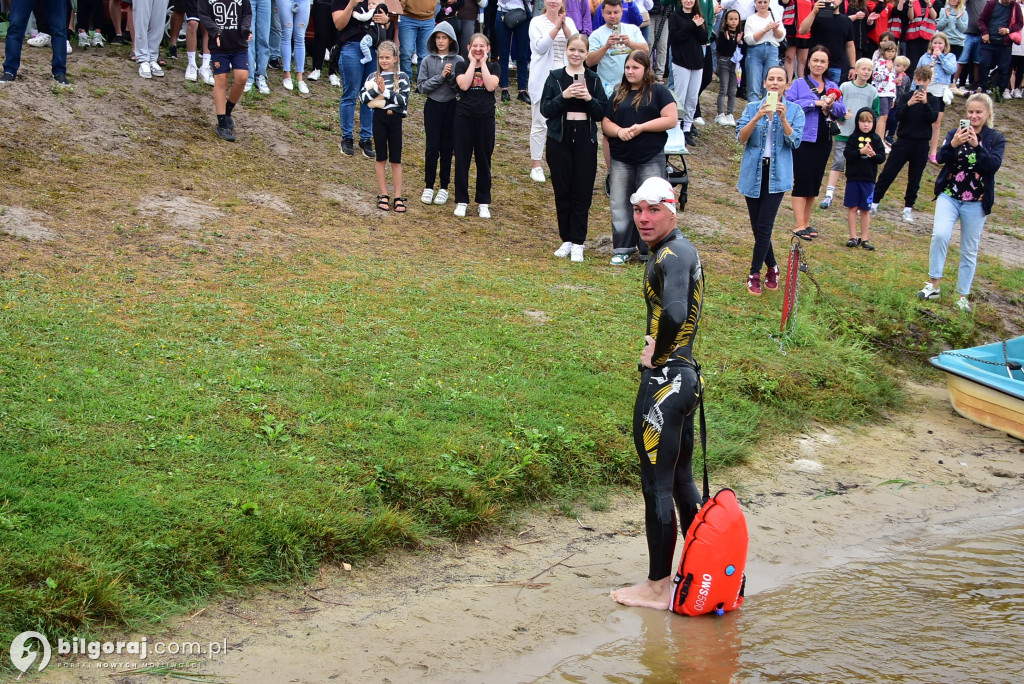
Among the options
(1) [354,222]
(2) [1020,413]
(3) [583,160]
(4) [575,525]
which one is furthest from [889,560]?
(1) [354,222]

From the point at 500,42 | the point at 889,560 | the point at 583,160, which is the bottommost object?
the point at 889,560

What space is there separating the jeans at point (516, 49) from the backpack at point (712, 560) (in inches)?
454

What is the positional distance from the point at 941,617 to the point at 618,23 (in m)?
8.03

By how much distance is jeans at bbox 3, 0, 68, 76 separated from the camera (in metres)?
11.3

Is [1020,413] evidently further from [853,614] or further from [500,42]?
[500,42]

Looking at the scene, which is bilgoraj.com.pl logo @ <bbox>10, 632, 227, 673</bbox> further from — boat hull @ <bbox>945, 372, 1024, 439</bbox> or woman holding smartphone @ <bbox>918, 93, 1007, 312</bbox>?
woman holding smartphone @ <bbox>918, 93, 1007, 312</bbox>

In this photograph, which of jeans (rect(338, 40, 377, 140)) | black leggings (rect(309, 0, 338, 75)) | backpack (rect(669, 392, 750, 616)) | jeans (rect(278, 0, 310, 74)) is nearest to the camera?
backpack (rect(669, 392, 750, 616))

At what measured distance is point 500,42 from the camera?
1558 cm

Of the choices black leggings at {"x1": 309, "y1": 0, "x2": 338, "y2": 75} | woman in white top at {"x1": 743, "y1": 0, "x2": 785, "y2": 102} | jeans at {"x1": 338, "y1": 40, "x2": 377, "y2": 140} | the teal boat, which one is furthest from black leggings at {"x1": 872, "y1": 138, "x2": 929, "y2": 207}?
black leggings at {"x1": 309, "y1": 0, "x2": 338, "y2": 75}

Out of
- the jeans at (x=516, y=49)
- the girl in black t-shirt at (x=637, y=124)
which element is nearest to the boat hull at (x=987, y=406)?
the girl in black t-shirt at (x=637, y=124)

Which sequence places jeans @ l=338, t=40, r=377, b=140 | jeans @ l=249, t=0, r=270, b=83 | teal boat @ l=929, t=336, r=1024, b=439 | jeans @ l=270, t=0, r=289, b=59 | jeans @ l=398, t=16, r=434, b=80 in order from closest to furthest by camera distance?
teal boat @ l=929, t=336, r=1024, b=439
jeans @ l=338, t=40, r=377, b=140
jeans @ l=249, t=0, r=270, b=83
jeans @ l=270, t=0, r=289, b=59
jeans @ l=398, t=16, r=434, b=80

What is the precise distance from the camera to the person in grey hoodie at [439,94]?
11398 millimetres

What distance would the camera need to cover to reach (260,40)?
44.7 ft

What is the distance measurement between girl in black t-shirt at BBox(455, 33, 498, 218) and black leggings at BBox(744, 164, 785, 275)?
338cm
